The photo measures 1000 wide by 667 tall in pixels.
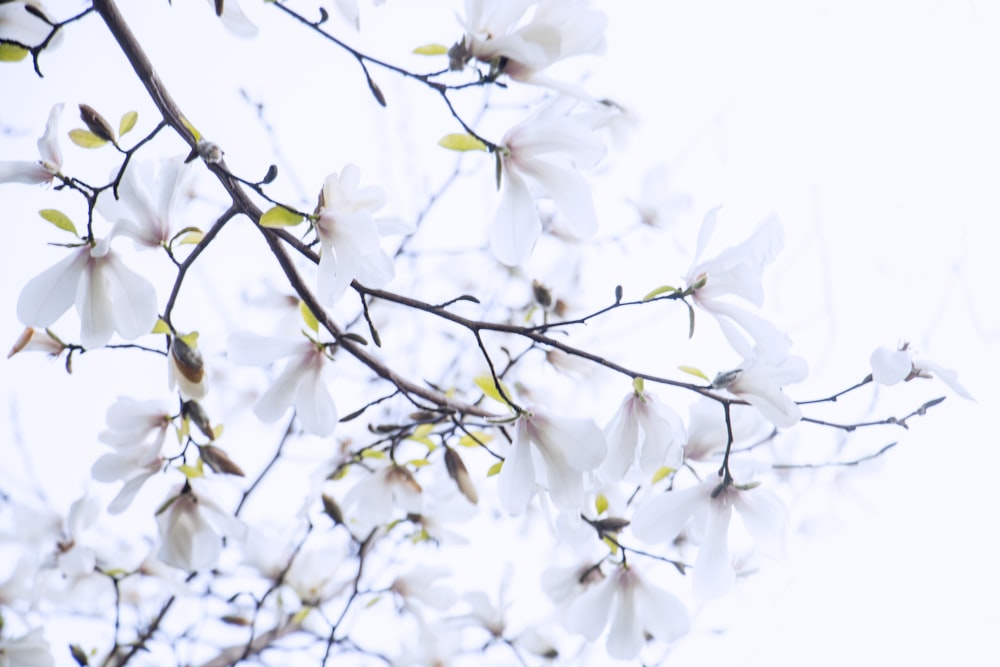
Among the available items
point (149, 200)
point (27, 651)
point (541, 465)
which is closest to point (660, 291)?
point (541, 465)

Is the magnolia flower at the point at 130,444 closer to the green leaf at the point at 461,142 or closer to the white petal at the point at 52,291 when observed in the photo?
the white petal at the point at 52,291

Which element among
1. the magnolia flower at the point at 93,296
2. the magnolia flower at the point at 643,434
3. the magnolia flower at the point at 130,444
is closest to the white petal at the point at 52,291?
the magnolia flower at the point at 93,296

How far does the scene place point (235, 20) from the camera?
0.51m

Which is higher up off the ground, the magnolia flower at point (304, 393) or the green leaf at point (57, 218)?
the green leaf at point (57, 218)

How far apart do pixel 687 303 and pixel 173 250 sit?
402 millimetres

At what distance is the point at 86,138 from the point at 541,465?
42 cm

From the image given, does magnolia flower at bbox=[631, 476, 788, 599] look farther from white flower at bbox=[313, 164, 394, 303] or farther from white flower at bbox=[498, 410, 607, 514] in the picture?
white flower at bbox=[313, 164, 394, 303]

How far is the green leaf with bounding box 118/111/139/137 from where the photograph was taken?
0.51 meters

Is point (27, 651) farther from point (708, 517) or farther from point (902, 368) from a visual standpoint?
point (902, 368)

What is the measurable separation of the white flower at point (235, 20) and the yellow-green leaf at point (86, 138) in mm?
126

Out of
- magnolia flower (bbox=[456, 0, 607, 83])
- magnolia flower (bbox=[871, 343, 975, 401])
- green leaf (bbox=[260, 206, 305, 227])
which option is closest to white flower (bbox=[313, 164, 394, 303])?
green leaf (bbox=[260, 206, 305, 227])

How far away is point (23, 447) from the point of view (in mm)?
1145

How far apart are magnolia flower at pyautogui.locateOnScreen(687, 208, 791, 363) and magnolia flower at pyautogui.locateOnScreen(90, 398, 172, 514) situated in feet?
1.55

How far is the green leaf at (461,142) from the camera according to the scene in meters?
0.51
